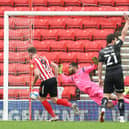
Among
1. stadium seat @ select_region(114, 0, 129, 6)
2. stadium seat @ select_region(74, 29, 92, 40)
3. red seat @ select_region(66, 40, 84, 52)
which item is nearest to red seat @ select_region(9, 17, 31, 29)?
red seat @ select_region(66, 40, 84, 52)

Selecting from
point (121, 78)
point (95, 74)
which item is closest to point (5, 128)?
point (121, 78)

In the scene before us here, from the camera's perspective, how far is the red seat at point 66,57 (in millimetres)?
11836

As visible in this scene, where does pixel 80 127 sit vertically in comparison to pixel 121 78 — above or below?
below

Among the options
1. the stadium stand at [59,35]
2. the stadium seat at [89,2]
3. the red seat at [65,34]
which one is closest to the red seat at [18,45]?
the stadium stand at [59,35]

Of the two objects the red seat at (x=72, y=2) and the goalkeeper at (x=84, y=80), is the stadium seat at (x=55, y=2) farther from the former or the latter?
the goalkeeper at (x=84, y=80)

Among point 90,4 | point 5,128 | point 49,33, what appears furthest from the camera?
point 90,4

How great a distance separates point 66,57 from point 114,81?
Result: 12.4 ft

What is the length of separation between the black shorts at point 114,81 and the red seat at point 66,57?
129 inches

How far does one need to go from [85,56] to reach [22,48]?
1975 mm

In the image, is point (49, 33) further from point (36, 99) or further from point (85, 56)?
point (36, 99)

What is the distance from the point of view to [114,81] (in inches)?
335

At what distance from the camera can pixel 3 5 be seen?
1442 centimetres

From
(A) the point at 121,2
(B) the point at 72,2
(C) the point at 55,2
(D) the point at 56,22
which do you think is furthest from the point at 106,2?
(D) the point at 56,22

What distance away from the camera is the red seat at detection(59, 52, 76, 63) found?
11836 mm
